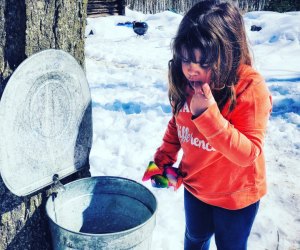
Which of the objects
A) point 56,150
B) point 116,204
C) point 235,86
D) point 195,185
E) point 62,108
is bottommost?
point 116,204

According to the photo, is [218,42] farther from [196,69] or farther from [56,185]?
[56,185]

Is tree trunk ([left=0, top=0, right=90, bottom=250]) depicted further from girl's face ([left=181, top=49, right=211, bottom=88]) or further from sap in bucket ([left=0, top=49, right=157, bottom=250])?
girl's face ([left=181, top=49, right=211, bottom=88])

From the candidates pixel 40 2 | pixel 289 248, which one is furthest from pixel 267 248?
pixel 40 2

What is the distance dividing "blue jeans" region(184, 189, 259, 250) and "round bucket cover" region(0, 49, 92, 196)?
69 centimetres

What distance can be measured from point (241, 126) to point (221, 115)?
12 cm

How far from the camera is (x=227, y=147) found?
1.46m

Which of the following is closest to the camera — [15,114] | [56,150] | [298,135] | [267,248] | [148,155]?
[15,114]

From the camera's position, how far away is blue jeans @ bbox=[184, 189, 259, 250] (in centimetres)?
175

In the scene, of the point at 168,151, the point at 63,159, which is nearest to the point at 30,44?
the point at 63,159

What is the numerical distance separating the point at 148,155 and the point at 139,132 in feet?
1.99

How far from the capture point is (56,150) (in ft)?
5.90

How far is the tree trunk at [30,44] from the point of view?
1640mm

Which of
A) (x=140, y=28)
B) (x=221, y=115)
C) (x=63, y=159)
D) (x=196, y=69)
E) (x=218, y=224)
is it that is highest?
(x=196, y=69)

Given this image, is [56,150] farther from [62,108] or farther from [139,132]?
[139,132]
